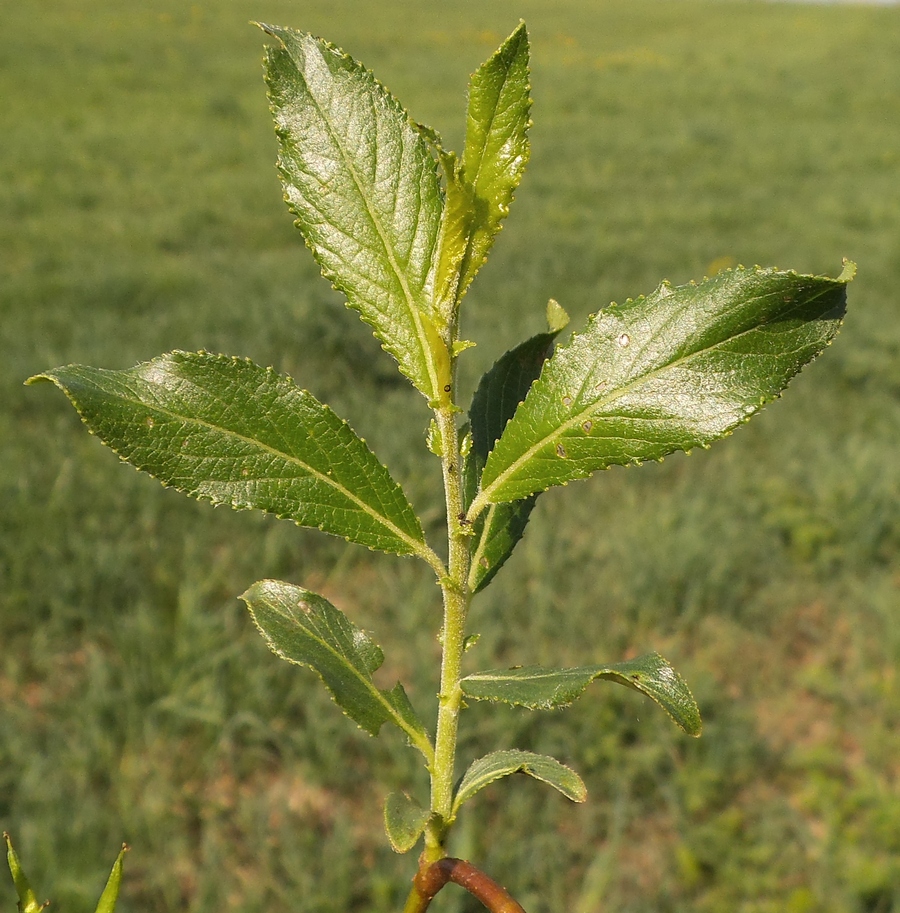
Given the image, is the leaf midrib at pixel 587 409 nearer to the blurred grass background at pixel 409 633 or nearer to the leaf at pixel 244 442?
the leaf at pixel 244 442

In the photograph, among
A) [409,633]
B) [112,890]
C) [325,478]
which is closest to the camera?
[112,890]

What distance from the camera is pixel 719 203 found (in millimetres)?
9125

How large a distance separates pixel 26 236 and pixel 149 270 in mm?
1223

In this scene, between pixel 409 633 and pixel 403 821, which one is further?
pixel 409 633

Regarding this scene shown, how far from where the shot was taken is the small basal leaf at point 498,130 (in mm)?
411

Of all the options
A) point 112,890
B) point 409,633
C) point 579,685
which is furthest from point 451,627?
point 409,633

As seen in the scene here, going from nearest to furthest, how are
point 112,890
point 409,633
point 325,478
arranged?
point 112,890 → point 325,478 → point 409,633

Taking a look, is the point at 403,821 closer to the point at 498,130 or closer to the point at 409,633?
the point at 498,130

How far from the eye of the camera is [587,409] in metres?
0.44

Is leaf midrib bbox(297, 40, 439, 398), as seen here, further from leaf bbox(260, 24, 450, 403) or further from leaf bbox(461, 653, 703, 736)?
leaf bbox(461, 653, 703, 736)

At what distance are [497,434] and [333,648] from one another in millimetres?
156

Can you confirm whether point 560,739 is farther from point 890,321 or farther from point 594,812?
point 890,321

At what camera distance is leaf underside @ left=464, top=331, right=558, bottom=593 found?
1.71 ft

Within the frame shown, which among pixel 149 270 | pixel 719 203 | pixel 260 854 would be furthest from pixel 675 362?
pixel 719 203
